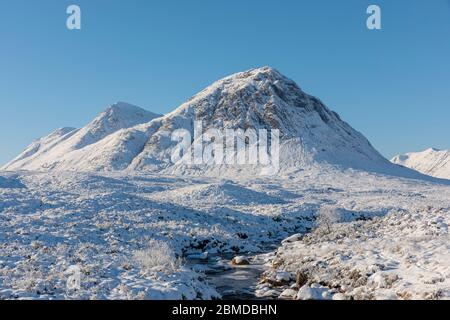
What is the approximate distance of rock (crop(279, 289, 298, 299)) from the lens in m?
16.2

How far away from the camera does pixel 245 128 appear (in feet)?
415

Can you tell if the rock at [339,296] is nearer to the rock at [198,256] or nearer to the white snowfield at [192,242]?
the white snowfield at [192,242]

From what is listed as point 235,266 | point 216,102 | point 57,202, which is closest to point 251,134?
point 216,102

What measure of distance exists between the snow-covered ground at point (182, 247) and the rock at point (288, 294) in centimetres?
7

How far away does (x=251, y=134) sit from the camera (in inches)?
4825

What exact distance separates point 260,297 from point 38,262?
8.91m

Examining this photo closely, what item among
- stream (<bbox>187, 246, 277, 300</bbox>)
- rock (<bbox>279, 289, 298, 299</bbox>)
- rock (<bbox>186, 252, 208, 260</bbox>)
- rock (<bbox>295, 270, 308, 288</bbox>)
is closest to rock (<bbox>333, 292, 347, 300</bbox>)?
rock (<bbox>279, 289, 298, 299</bbox>)

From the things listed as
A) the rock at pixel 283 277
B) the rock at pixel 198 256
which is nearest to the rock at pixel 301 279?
the rock at pixel 283 277

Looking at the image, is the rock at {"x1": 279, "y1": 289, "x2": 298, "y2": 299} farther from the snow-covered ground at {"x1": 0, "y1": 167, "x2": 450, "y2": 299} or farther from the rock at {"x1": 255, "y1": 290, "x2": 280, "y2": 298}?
the rock at {"x1": 255, "y1": 290, "x2": 280, "y2": 298}

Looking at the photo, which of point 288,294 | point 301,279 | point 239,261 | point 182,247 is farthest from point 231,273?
point 182,247

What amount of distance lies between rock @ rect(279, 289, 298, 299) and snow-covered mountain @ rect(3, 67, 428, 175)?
85.2 metres

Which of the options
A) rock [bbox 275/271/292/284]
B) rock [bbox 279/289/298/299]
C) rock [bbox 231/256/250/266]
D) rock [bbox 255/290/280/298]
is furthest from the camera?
rock [bbox 231/256/250/266]

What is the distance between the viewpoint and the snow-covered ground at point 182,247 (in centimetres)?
1425

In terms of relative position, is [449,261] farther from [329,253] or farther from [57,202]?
[57,202]
